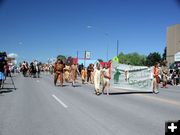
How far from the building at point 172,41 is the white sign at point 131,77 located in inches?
2237

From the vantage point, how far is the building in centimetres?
7844

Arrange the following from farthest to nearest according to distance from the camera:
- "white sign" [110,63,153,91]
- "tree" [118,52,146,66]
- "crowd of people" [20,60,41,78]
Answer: "tree" [118,52,146,66] < "crowd of people" [20,60,41,78] < "white sign" [110,63,153,91]

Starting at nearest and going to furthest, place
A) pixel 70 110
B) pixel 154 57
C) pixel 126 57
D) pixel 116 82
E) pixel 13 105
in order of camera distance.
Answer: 1. pixel 70 110
2. pixel 13 105
3. pixel 116 82
4. pixel 154 57
5. pixel 126 57

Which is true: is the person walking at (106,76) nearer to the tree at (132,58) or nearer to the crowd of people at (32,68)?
the crowd of people at (32,68)

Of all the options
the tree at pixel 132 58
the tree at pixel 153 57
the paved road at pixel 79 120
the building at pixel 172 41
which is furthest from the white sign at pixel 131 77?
the tree at pixel 132 58

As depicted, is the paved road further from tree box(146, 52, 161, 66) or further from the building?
tree box(146, 52, 161, 66)

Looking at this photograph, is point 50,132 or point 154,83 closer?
point 50,132

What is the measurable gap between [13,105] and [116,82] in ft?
28.5

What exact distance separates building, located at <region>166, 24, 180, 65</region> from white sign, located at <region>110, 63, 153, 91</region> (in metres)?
56.8

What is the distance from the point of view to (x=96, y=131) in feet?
27.0

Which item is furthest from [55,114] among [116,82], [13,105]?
[116,82]

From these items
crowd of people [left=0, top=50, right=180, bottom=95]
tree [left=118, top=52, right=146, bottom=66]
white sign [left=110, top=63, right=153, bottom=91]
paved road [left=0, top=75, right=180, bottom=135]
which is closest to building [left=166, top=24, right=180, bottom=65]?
crowd of people [left=0, top=50, right=180, bottom=95]

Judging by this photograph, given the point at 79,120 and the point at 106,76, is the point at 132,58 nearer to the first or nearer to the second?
the point at 106,76

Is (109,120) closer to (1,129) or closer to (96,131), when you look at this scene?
(96,131)
